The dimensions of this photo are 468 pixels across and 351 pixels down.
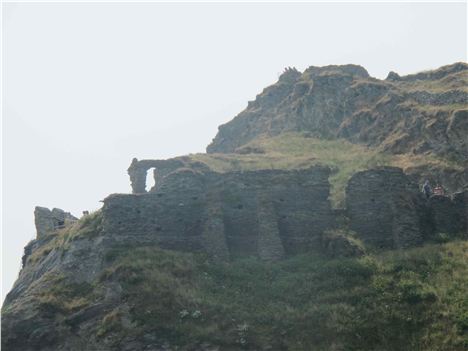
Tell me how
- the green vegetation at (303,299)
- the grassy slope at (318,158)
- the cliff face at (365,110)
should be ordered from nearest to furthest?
the green vegetation at (303,299)
the grassy slope at (318,158)
the cliff face at (365,110)

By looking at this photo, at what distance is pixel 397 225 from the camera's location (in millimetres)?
31875

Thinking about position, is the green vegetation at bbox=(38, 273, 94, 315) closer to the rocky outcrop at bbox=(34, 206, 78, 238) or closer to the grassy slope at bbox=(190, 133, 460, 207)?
the rocky outcrop at bbox=(34, 206, 78, 238)

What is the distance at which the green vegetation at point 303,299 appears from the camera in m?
24.4

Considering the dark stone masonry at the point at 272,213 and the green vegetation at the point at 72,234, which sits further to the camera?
the green vegetation at the point at 72,234

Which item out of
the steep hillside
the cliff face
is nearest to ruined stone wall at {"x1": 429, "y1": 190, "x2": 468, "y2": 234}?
the steep hillside

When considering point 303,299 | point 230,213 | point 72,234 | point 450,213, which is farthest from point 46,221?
point 450,213

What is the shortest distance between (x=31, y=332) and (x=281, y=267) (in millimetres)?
12342

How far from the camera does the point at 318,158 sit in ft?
145

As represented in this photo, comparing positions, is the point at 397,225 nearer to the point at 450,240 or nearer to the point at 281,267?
the point at 450,240

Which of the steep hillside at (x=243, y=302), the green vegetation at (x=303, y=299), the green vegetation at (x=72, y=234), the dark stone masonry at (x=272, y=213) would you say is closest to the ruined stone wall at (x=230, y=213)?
the dark stone masonry at (x=272, y=213)

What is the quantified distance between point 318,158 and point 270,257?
45.1ft

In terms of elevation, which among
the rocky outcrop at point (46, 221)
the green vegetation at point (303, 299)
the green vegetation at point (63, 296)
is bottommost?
the green vegetation at point (303, 299)

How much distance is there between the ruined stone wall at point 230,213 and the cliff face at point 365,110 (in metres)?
10.5

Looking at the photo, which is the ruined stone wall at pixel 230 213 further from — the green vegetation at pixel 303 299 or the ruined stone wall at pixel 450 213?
the ruined stone wall at pixel 450 213
